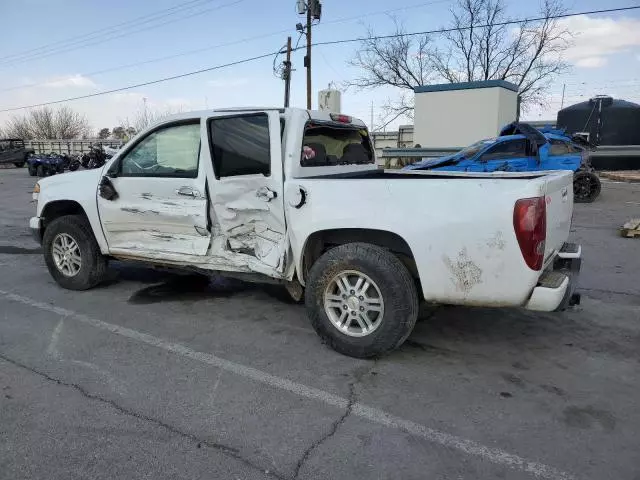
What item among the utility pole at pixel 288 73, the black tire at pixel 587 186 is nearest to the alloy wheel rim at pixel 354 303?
the black tire at pixel 587 186

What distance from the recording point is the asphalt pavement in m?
2.63

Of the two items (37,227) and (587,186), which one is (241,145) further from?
(587,186)

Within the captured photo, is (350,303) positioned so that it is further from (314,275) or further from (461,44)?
(461,44)

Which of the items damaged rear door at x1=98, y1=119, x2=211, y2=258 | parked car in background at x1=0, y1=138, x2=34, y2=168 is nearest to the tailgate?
damaged rear door at x1=98, y1=119, x2=211, y2=258

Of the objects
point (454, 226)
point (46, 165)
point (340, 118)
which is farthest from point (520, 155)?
point (46, 165)

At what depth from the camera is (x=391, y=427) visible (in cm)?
295

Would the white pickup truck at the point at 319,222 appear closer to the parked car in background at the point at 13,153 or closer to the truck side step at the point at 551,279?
the truck side step at the point at 551,279

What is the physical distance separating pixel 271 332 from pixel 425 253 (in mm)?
1659

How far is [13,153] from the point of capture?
3838cm

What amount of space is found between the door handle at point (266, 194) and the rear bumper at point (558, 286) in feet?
6.72

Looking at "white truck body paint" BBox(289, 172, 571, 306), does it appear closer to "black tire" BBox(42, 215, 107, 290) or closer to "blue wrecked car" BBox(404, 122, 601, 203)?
"black tire" BBox(42, 215, 107, 290)

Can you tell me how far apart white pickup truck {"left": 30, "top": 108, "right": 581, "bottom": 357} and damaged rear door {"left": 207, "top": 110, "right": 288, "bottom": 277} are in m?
0.01

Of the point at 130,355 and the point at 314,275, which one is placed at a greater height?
the point at 314,275

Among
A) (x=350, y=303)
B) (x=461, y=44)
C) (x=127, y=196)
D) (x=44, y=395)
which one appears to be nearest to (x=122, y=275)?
(x=127, y=196)
